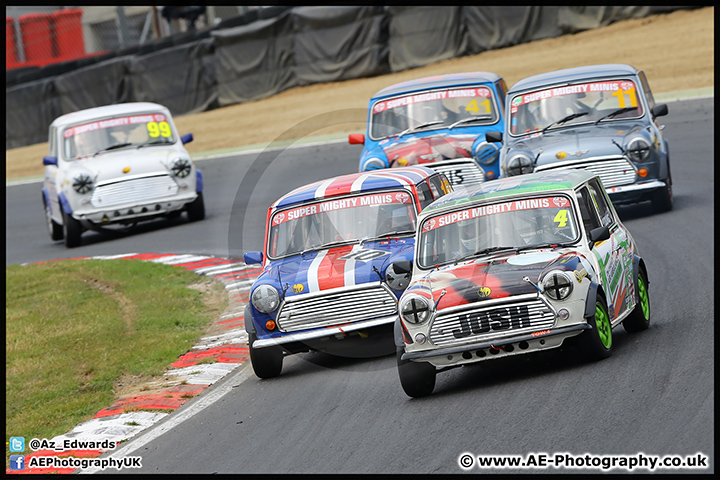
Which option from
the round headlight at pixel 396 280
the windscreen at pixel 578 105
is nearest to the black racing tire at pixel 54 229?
the windscreen at pixel 578 105

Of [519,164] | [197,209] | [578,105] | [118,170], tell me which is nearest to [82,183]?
[118,170]

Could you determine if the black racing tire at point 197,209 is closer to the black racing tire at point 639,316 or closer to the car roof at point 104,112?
the car roof at point 104,112

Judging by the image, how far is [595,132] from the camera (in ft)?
43.2

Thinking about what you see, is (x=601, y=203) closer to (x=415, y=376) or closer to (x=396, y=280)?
(x=396, y=280)

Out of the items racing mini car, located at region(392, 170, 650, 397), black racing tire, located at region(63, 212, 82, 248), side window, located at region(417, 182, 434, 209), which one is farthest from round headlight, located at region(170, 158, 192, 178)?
racing mini car, located at region(392, 170, 650, 397)

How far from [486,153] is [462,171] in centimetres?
47

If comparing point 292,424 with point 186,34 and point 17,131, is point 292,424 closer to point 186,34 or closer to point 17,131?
point 186,34

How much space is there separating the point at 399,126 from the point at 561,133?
248 centimetres

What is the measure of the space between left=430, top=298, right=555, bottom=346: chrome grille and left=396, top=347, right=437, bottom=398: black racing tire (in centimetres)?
22

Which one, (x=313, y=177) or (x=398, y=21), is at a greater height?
(x=398, y=21)

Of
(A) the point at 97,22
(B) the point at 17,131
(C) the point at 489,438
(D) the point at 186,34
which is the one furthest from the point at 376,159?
(A) the point at 97,22

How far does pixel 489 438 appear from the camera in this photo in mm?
6176

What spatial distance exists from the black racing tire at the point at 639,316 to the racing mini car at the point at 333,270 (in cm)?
183

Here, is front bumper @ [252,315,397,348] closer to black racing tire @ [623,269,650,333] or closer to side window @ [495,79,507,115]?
black racing tire @ [623,269,650,333]
